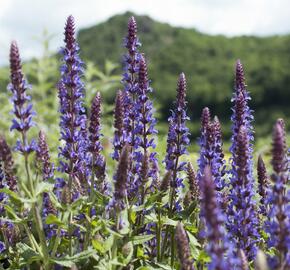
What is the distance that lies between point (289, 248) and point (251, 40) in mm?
120265

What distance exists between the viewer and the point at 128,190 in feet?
18.4

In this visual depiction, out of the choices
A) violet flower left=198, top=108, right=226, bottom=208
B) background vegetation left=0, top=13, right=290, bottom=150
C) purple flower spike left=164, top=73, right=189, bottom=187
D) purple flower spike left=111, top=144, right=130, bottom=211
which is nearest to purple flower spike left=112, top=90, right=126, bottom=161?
purple flower spike left=164, top=73, right=189, bottom=187

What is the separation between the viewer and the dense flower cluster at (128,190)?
14.9ft

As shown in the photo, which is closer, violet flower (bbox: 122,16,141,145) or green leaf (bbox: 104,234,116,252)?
green leaf (bbox: 104,234,116,252)

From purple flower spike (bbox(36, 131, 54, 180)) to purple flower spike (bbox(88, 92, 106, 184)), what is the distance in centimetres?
47

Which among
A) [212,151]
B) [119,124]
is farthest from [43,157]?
[212,151]

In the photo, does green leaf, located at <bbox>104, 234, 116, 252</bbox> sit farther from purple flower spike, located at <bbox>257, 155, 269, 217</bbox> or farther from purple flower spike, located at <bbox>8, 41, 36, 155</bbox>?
purple flower spike, located at <bbox>257, 155, 269, 217</bbox>

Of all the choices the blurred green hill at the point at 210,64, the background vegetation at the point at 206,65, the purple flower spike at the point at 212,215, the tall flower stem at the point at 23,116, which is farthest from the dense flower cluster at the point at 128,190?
the blurred green hill at the point at 210,64

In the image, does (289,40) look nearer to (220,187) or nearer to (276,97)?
(276,97)

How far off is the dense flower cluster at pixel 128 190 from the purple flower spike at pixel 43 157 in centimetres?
1

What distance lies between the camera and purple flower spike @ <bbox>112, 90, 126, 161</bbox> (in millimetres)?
5348

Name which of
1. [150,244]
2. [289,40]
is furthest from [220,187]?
[289,40]

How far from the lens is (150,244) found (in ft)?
19.0

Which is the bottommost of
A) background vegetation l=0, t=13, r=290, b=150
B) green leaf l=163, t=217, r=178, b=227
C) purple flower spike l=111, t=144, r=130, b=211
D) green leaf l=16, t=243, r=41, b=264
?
green leaf l=16, t=243, r=41, b=264
